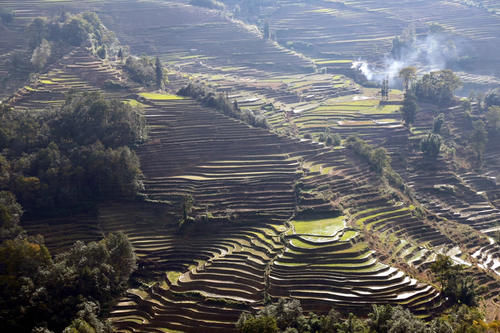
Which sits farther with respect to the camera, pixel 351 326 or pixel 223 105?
pixel 223 105

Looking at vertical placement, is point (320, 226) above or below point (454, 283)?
above

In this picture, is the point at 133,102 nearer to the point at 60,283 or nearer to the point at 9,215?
the point at 9,215

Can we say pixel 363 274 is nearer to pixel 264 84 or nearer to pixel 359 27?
pixel 264 84

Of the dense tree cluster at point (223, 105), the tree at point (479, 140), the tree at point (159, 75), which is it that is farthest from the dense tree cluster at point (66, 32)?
the tree at point (479, 140)

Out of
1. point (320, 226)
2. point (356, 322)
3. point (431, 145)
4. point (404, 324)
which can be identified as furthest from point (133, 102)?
point (404, 324)

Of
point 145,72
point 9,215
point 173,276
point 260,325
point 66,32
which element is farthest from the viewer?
point 66,32

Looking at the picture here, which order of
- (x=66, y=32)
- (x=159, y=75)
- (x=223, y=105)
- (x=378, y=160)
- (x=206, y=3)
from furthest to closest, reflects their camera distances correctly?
(x=206, y=3) < (x=66, y=32) < (x=159, y=75) < (x=223, y=105) < (x=378, y=160)

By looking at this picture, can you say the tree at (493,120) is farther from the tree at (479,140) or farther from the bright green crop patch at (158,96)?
the bright green crop patch at (158,96)
